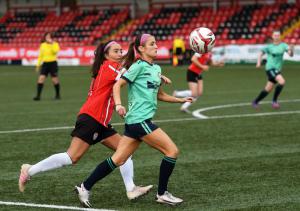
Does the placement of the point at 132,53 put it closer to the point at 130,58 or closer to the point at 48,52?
the point at 130,58

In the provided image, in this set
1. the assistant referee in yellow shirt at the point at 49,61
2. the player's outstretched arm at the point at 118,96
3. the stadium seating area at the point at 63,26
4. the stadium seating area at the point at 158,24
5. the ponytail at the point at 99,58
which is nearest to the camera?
the player's outstretched arm at the point at 118,96

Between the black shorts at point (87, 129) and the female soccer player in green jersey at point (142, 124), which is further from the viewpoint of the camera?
the black shorts at point (87, 129)

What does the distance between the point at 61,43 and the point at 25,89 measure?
3214cm

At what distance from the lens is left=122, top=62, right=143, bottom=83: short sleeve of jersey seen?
824 cm

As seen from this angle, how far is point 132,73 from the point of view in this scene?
825 centimetres

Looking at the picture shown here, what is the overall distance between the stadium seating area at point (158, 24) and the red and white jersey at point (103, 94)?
40.8 metres

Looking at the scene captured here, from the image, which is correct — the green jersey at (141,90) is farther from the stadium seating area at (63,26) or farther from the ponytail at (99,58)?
the stadium seating area at (63,26)

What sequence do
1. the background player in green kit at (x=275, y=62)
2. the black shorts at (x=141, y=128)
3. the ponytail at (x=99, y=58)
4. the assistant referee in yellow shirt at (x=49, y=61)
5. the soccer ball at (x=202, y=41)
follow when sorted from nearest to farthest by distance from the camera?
the black shorts at (x=141, y=128)
the ponytail at (x=99, y=58)
the soccer ball at (x=202, y=41)
the background player in green kit at (x=275, y=62)
the assistant referee in yellow shirt at (x=49, y=61)

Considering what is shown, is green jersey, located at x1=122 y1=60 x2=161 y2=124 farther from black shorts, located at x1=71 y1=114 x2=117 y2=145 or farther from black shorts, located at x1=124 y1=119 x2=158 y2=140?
black shorts, located at x1=71 y1=114 x2=117 y2=145

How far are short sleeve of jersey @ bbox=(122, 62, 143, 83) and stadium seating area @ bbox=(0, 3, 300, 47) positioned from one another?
41.1 meters

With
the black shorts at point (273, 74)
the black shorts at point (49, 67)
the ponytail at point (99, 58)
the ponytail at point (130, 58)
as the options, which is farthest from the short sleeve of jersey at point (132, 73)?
the black shorts at point (49, 67)

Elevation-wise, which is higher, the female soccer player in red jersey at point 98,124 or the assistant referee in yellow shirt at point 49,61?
the female soccer player in red jersey at point 98,124

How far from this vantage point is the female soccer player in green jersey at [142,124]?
822cm

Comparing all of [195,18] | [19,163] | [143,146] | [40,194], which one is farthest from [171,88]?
[195,18]
